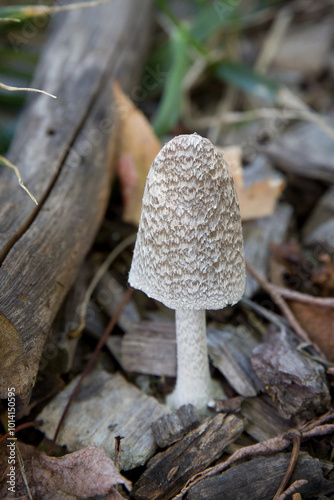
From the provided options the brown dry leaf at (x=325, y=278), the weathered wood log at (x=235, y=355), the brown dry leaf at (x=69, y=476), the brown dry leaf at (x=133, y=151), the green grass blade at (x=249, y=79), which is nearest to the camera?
the brown dry leaf at (x=69, y=476)

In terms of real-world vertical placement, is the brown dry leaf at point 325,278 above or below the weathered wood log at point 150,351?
below

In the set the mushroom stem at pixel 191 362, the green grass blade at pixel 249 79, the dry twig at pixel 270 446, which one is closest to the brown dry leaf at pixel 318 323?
the dry twig at pixel 270 446

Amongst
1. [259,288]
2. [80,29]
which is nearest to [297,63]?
[80,29]

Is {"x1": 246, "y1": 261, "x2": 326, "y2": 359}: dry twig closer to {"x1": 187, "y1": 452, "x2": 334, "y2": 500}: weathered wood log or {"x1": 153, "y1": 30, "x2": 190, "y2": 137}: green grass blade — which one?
{"x1": 187, "y1": 452, "x2": 334, "y2": 500}: weathered wood log

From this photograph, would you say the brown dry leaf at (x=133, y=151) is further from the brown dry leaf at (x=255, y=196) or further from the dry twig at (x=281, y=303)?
the dry twig at (x=281, y=303)

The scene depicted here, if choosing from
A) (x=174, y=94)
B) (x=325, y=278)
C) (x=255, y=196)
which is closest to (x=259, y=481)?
(x=325, y=278)
